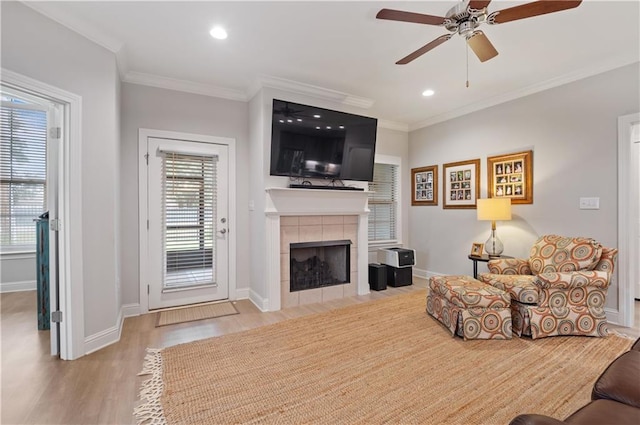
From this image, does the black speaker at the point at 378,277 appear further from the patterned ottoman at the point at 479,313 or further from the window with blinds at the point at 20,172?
the window with blinds at the point at 20,172

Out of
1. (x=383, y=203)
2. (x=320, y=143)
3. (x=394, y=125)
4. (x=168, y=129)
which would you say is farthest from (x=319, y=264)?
(x=394, y=125)

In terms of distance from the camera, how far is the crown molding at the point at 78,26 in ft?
6.95

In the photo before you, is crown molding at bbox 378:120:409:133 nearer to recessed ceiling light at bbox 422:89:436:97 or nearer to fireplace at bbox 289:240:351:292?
recessed ceiling light at bbox 422:89:436:97

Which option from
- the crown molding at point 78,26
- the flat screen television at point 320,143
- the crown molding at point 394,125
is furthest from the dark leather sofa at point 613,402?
the crown molding at point 394,125

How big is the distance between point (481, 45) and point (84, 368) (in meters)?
3.78

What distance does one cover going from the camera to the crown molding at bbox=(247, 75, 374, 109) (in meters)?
3.40

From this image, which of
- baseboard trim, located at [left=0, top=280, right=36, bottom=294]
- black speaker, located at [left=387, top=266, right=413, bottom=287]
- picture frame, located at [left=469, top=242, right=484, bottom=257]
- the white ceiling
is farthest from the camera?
black speaker, located at [left=387, top=266, right=413, bottom=287]

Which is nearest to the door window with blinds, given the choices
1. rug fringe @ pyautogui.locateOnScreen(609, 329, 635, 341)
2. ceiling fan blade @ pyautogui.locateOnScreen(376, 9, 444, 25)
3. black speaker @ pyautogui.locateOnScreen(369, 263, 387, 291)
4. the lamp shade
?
black speaker @ pyautogui.locateOnScreen(369, 263, 387, 291)

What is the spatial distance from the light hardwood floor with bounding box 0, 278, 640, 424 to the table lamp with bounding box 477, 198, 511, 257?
134 centimetres

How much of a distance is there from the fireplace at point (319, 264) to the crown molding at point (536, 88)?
2.61 meters

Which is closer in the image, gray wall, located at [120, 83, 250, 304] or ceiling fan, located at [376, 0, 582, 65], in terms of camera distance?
ceiling fan, located at [376, 0, 582, 65]

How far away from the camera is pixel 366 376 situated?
2.06 m

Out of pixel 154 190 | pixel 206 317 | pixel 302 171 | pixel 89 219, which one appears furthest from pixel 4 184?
pixel 302 171

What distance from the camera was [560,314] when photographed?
2646mm
